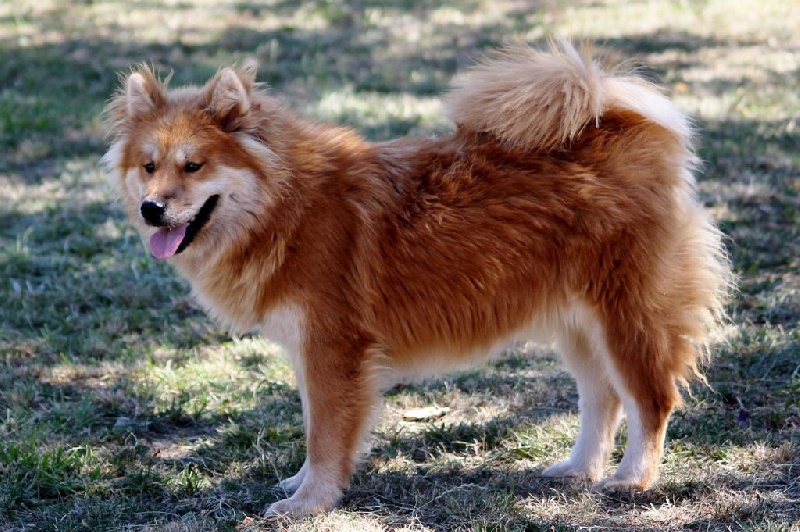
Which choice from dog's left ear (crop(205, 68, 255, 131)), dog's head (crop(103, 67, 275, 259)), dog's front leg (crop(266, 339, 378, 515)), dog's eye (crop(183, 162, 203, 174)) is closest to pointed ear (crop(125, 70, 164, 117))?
dog's head (crop(103, 67, 275, 259))

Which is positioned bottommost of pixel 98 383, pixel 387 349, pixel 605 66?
pixel 98 383

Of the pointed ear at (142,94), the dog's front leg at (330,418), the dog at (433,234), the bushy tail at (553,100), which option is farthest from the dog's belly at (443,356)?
the pointed ear at (142,94)

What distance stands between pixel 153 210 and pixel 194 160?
0.87 ft

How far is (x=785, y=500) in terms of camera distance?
393cm

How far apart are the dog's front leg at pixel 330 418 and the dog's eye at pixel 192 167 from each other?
843 millimetres

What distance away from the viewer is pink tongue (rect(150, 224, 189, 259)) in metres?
4.01

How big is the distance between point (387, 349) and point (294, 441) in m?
0.83

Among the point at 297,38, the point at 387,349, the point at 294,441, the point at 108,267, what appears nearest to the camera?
the point at 387,349

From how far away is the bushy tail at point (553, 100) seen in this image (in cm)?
412

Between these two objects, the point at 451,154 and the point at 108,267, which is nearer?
the point at 451,154

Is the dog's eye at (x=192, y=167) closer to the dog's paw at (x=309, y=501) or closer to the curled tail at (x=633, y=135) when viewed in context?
the curled tail at (x=633, y=135)

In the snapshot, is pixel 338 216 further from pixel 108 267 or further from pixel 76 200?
pixel 76 200

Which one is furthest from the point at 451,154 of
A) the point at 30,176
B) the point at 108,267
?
the point at 30,176

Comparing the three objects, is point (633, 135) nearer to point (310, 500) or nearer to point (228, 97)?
point (228, 97)
